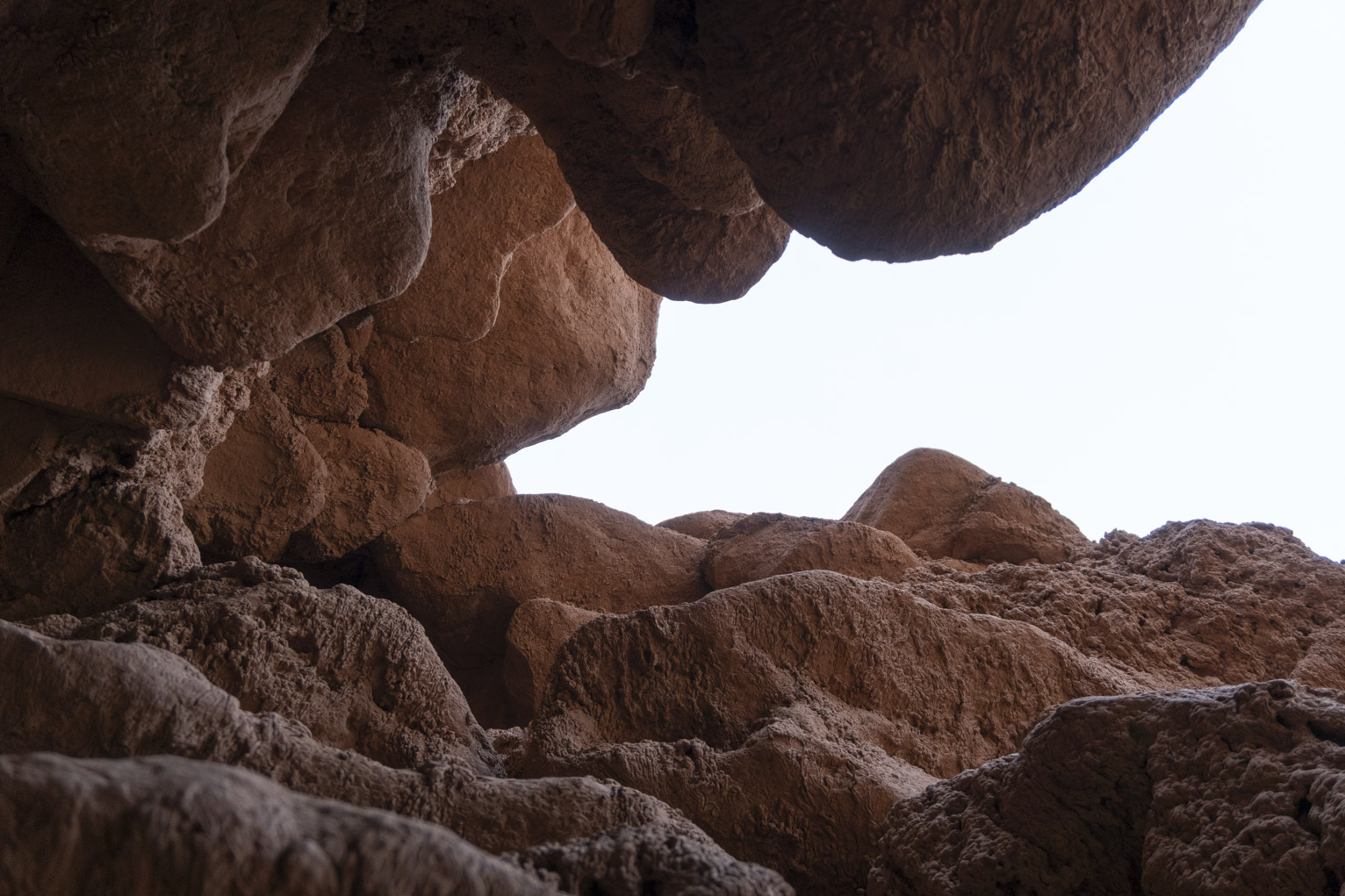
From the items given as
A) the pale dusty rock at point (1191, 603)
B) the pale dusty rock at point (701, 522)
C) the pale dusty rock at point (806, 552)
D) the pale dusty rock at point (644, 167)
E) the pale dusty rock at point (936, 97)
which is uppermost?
the pale dusty rock at point (701, 522)

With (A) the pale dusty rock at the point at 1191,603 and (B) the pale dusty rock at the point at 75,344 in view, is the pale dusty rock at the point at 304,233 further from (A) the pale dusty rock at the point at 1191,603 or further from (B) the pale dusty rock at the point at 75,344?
(A) the pale dusty rock at the point at 1191,603

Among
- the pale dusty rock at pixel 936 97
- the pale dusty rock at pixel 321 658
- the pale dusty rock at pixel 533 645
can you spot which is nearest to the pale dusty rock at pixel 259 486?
the pale dusty rock at pixel 533 645

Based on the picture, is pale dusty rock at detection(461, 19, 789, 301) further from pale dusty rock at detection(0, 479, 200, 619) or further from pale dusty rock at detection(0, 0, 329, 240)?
pale dusty rock at detection(0, 479, 200, 619)

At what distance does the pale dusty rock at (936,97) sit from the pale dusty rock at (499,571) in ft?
8.01

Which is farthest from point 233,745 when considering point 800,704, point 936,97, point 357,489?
point 357,489

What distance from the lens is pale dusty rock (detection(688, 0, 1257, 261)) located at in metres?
1.70

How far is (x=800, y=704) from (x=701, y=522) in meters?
2.62

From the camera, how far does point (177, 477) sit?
280 cm

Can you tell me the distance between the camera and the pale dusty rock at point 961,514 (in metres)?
3.92

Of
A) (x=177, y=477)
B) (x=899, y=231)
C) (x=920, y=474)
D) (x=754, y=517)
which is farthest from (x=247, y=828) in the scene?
(x=920, y=474)

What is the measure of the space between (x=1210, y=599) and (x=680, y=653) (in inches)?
69.4

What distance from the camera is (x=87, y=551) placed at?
239 centimetres

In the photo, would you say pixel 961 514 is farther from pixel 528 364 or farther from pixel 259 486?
pixel 259 486

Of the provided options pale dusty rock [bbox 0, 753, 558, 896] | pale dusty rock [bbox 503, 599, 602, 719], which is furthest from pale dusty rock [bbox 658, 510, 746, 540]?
pale dusty rock [bbox 0, 753, 558, 896]
